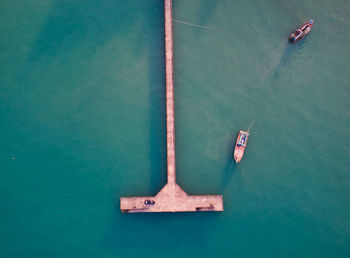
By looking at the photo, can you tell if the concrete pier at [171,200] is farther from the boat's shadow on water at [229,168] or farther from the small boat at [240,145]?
the small boat at [240,145]

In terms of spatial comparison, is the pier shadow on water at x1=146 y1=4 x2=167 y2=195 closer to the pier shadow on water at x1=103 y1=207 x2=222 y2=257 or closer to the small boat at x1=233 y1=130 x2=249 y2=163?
the pier shadow on water at x1=103 y1=207 x2=222 y2=257

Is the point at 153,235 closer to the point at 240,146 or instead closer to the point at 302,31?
the point at 240,146

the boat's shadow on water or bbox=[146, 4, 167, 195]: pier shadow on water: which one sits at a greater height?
bbox=[146, 4, 167, 195]: pier shadow on water

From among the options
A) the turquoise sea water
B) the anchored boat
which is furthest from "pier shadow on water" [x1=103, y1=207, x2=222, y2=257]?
the anchored boat

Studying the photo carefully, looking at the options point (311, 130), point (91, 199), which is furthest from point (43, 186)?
point (311, 130)

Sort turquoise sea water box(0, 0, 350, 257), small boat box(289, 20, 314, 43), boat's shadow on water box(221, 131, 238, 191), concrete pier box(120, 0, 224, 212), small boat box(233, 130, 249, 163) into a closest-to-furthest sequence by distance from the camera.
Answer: concrete pier box(120, 0, 224, 212), turquoise sea water box(0, 0, 350, 257), small boat box(233, 130, 249, 163), boat's shadow on water box(221, 131, 238, 191), small boat box(289, 20, 314, 43)

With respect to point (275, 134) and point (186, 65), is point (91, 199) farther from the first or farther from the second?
point (275, 134)
